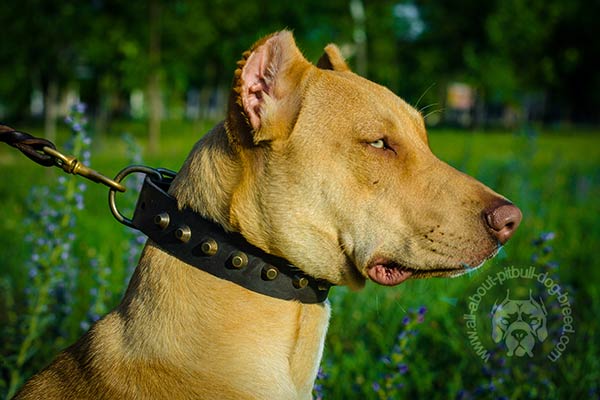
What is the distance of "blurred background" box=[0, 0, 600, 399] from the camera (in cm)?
381

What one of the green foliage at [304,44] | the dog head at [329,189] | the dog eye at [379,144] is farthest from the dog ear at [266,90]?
the green foliage at [304,44]

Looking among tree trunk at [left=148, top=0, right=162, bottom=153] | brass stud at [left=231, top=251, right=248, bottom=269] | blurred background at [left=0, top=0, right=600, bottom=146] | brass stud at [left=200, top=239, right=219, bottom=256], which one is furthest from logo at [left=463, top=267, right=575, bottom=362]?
tree trunk at [left=148, top=0, right=162, bottom=153]

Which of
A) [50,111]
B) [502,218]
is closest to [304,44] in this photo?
[50,111]

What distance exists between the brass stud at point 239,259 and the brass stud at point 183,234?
176 millimetres

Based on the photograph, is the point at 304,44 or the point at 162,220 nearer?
the point at 162,220

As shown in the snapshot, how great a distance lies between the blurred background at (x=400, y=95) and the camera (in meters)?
3.81

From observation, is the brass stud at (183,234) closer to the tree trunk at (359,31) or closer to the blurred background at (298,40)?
the blurred background at (298,40)

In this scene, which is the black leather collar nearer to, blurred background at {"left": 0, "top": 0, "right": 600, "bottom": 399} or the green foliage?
blurred background at {"left": 0, "top": 0, "right": 600, "bottom": 399}

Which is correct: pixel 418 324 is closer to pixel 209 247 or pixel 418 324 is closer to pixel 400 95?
pixel 400 95

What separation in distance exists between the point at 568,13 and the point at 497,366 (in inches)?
2160

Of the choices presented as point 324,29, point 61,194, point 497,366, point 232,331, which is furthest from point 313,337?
point 324,29

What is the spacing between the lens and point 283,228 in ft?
8.01

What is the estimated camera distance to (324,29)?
107 feet

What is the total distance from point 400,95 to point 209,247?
10.3ft
